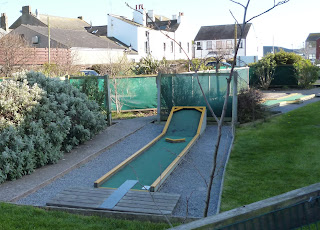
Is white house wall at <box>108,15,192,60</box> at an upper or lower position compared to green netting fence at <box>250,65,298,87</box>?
upper

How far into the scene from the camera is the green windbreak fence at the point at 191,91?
1284cm

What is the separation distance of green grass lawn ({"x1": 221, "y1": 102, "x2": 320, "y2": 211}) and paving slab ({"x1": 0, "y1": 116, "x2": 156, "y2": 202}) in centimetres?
321

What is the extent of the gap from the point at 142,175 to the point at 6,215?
9.02 feet

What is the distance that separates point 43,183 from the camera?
6.96 meters

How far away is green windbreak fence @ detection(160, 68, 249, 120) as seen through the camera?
12.8 meters

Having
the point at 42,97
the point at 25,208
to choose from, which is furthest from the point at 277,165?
the point at 42,97

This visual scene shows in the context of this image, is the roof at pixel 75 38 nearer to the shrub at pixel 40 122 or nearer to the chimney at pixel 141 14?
the chimney at pixel 141 14

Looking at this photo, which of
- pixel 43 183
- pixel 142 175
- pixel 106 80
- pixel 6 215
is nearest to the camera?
pixel 6 215

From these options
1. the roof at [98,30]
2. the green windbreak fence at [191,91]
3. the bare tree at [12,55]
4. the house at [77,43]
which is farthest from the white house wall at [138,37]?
the green windbreak fence at [191,91]

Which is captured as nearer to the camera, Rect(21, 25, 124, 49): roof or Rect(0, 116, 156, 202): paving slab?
Rect(0, 116, 156, 202): paving slab

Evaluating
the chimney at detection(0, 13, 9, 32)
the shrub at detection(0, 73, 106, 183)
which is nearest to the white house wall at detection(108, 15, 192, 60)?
the chimney at detection(0, 13, 9, 32)

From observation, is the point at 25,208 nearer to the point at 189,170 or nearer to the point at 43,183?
the point at 43,183

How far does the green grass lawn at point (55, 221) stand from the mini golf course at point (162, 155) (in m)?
0.56

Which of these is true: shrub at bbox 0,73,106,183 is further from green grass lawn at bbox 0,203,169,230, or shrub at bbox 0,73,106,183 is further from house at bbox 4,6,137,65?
house at bbox 4,6,137,65
